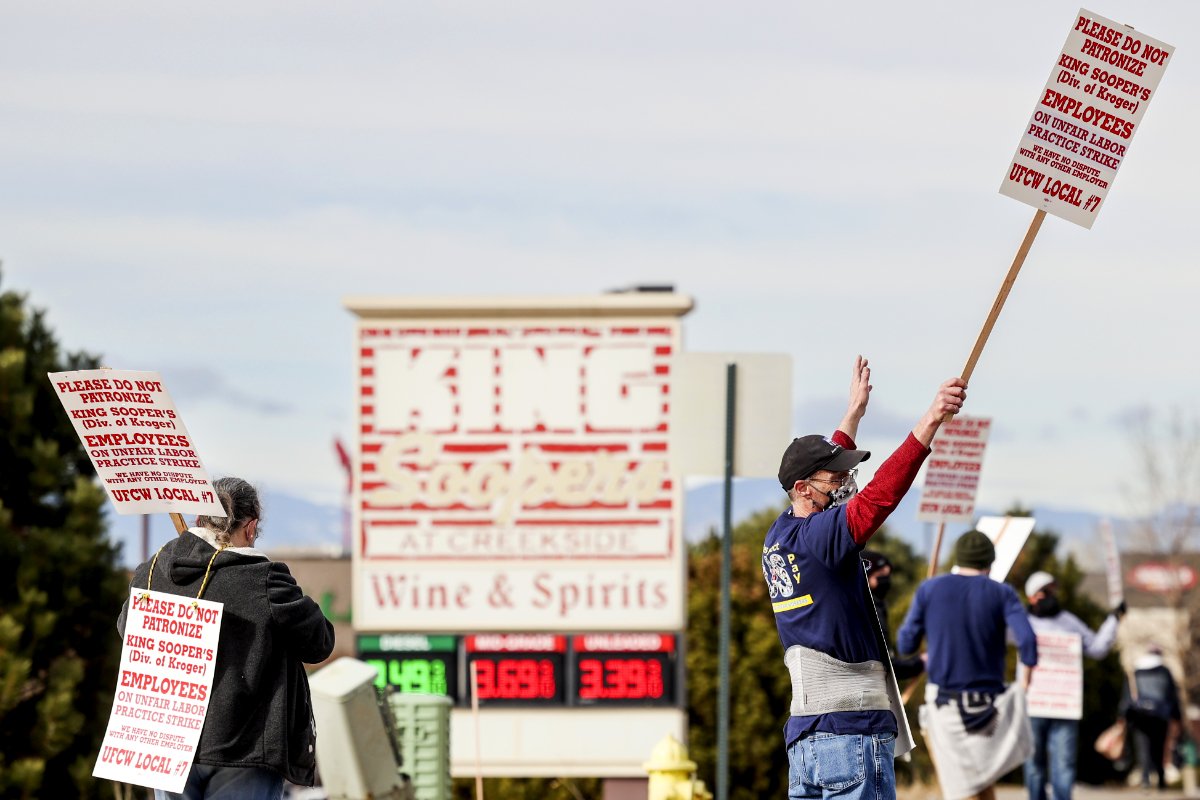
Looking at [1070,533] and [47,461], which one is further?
[1070,533]

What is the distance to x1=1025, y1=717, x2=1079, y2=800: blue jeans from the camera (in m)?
14.1

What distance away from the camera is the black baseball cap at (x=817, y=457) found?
22.4ft

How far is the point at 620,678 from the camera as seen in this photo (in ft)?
65.4

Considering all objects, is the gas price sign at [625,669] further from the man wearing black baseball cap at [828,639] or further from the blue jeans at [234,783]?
the blue jeans at [234,783]

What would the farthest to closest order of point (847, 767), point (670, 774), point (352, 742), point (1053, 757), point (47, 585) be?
point (47, 585) < point (1053, 757) < point (670, 774) < point (352, 742) < point (847, 767)

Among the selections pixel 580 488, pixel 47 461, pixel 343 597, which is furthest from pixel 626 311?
pixel 343 597

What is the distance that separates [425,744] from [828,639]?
606cm

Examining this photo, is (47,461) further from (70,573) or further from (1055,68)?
(1055,68)

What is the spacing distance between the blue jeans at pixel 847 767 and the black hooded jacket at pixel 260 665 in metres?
1.59

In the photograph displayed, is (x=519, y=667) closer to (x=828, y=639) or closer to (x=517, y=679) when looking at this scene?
(x=517, y=679)

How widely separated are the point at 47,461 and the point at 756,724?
17.8m

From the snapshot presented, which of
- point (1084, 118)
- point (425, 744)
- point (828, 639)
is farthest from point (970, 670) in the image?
point (828, 639)

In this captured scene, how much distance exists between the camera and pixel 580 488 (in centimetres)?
2011

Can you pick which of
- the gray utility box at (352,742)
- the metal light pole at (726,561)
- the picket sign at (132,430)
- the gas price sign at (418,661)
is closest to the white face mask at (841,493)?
the picket sign at (132,430)
